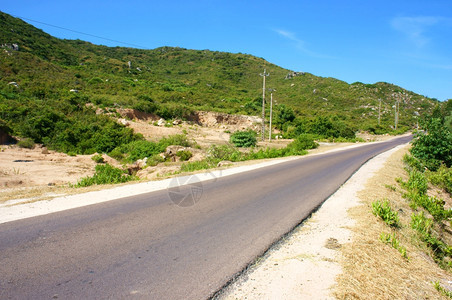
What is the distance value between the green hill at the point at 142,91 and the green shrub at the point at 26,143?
1156 mm

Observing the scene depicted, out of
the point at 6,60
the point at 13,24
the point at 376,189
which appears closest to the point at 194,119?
the point at 6,60

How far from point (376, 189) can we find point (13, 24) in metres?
77.8

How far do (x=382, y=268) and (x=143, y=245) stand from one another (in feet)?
11.4

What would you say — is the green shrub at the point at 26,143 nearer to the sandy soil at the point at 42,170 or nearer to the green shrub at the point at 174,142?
the sandy soil at the point at 42,170

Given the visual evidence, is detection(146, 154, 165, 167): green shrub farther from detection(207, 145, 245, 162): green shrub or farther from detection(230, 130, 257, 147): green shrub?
detection(230, 130, 257, 147): green shrub

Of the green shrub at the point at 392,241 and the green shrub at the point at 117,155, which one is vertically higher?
the green shrub at the point at 392,241

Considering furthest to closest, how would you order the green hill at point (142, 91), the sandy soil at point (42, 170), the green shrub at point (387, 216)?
the green hill at point (142, 91), the sandy soil at point (42, 170), the green shrub at point (387, 216)

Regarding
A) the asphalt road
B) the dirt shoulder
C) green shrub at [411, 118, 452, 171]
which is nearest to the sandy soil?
the asphalt road

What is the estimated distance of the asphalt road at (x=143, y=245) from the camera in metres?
2.94

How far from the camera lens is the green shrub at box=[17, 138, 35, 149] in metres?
20.0

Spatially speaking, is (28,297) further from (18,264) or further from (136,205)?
(136,205)

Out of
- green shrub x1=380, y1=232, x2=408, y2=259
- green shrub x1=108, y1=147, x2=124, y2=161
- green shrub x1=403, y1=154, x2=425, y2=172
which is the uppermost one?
green shrub x1=380, y1=232, x2=408, y2=259

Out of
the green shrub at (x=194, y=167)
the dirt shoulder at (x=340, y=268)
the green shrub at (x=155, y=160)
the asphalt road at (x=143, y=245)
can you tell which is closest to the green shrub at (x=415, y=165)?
the green shrub at (x=194, y=167)

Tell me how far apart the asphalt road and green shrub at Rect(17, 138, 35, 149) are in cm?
1861
